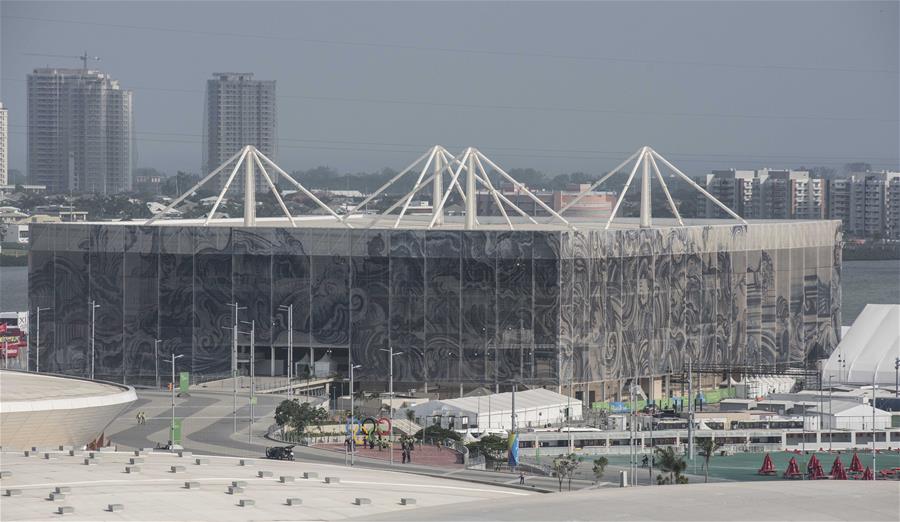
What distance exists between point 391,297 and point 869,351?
90.9 ft

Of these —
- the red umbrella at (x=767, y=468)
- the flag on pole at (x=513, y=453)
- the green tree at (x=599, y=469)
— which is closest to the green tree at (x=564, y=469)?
the green tree at (x=599, y=469)

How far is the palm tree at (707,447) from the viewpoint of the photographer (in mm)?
69750

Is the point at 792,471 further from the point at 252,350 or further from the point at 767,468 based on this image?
the point at 252,350

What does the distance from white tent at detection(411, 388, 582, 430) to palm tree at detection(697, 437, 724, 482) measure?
896 cm

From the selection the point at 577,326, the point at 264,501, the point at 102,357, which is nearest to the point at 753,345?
the point at 577,326

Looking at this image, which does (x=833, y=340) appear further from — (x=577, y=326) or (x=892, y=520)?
(x=892, y=520)

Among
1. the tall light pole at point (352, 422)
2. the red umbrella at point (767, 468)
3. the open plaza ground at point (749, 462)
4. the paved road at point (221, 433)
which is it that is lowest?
the open plaza ground at point (749, 462)

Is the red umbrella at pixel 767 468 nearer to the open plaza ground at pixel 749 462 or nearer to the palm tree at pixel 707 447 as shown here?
the open plaza ground at pixel 749 462

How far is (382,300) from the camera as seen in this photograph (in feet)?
317

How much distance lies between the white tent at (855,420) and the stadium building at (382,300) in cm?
1620

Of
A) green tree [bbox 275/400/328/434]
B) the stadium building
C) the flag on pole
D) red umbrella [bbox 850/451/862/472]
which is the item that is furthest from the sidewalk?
the stadium building

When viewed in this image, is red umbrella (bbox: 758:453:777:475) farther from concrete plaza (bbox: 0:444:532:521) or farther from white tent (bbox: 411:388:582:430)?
concrete plaza (bbox: 0:444:532:521)

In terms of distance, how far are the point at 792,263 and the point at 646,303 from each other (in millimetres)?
14879

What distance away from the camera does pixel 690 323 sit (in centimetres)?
10381
